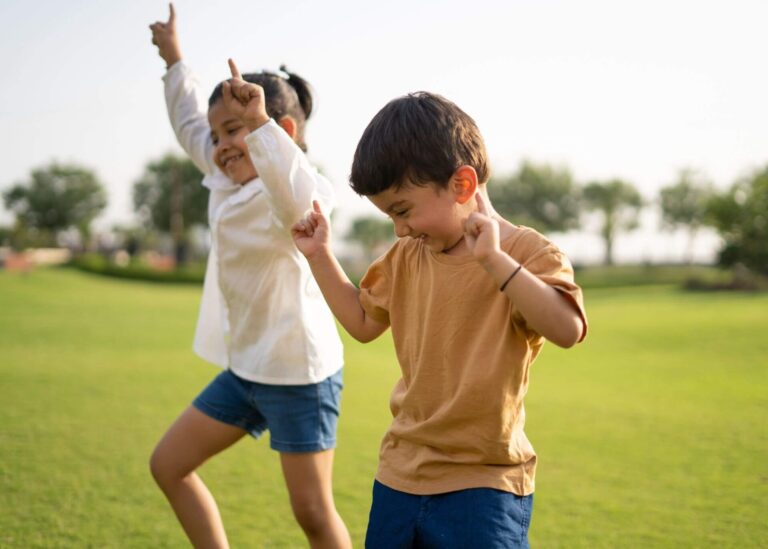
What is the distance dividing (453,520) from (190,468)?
1324 millimetres

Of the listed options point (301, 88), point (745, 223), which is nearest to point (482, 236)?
point (301, 88)

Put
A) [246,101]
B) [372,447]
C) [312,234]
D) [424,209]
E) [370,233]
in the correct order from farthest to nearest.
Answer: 1. [370,233]
2. [372,447]
3. [246,101]
4. [312,234]
5. [424,209]

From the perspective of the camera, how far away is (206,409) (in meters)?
2.93

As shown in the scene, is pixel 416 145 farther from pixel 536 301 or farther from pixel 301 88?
pixel 301 88

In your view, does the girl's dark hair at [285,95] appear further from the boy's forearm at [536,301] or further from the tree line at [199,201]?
the tree line at [199,201]

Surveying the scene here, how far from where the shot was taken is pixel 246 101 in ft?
8.07

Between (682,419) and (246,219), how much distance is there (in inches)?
183

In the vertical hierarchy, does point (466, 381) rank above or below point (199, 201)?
above

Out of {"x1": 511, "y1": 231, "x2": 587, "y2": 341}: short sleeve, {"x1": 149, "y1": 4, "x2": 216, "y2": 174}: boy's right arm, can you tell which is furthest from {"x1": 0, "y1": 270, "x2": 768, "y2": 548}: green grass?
{"x1": 511, "y1": 231, "x2": 587, "y2": 341}: short sleeve

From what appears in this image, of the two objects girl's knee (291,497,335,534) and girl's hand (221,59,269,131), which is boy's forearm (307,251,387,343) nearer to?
girl's hand (221,59,269,131)

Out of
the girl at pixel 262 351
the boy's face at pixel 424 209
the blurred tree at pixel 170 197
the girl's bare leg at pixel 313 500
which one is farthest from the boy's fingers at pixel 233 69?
the blurred tree at pixel 170 197

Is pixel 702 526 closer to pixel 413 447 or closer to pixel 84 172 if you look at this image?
pixel 413 447

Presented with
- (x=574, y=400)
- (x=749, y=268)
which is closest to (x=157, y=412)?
(x=574, y=400)

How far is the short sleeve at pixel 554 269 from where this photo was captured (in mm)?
1777
